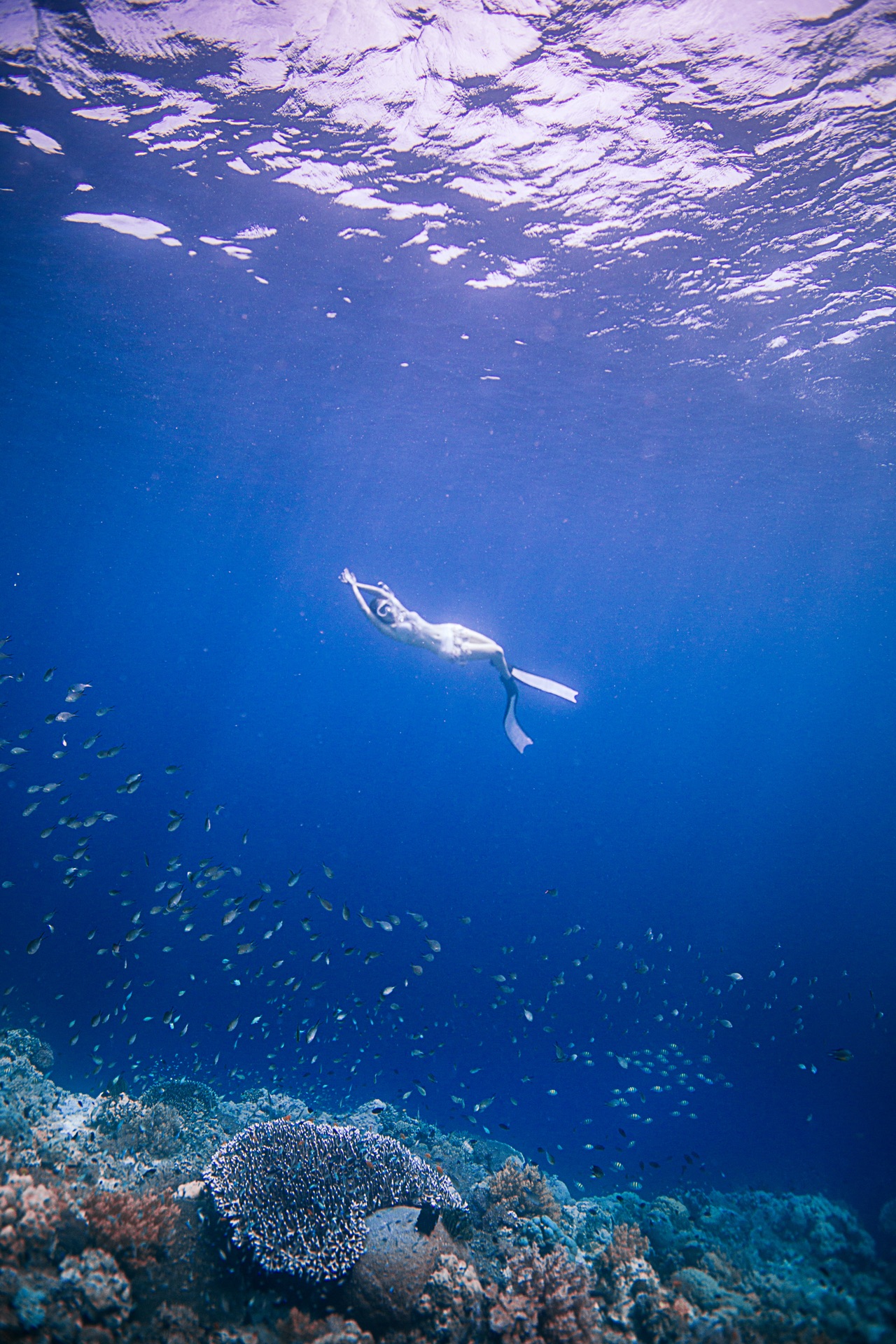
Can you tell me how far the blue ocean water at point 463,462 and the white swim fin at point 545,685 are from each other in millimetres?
4944

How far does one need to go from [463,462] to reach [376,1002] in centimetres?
2299

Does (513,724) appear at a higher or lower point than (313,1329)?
higher

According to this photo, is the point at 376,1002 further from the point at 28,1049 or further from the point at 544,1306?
the point at 544,1306

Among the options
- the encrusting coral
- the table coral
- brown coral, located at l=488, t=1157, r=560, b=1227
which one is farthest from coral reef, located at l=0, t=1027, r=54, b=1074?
brown coral, located at l=488, t=1157, r=560, b=1227

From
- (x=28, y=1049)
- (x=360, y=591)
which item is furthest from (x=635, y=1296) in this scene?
(x=28, y=1049)

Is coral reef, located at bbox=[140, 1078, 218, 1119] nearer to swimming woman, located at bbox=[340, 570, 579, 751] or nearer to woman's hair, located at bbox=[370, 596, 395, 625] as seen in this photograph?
swimming woman, located at bbox=[340, 570, 579, 751]

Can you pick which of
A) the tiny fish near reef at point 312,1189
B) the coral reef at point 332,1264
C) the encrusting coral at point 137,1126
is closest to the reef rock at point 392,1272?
the coral reef at point 332,1264

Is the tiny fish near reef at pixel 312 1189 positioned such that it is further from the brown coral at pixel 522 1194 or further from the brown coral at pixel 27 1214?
the brown coral at pixel 27 1214

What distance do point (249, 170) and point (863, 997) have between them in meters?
42.1

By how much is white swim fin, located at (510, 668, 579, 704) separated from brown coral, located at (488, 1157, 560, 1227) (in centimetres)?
621

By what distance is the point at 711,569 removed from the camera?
4647 centimetres

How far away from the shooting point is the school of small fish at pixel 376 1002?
1248 centimetres

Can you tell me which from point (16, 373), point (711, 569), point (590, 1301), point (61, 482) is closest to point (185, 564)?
point (61, 482)

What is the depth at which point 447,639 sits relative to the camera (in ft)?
29.7
